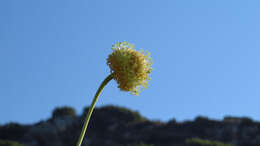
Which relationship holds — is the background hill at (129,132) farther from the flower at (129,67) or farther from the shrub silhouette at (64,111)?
the flower at (129,67)

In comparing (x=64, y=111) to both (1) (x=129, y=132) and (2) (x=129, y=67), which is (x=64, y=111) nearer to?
(1) (x=129, y=132)

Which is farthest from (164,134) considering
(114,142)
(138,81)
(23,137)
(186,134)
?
(138,81)

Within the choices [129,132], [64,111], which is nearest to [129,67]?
[129,132]

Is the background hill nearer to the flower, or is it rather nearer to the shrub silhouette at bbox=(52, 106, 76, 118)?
the shrub silhouette at bbox=(52, 106, 76, 118)

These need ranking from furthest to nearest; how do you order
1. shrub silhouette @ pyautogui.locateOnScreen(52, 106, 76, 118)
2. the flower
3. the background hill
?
1. shrub silhouette @ pyautogui.locateOnScreen(52, 106, 76, 118)
2. the background hill
3. the flower

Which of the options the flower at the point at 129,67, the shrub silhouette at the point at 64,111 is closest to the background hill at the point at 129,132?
the shrub silhouette at the point at 64,111

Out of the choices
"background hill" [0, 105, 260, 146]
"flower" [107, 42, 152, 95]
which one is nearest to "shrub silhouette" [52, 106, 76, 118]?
"background hill" [0, 105, 260, 146]
